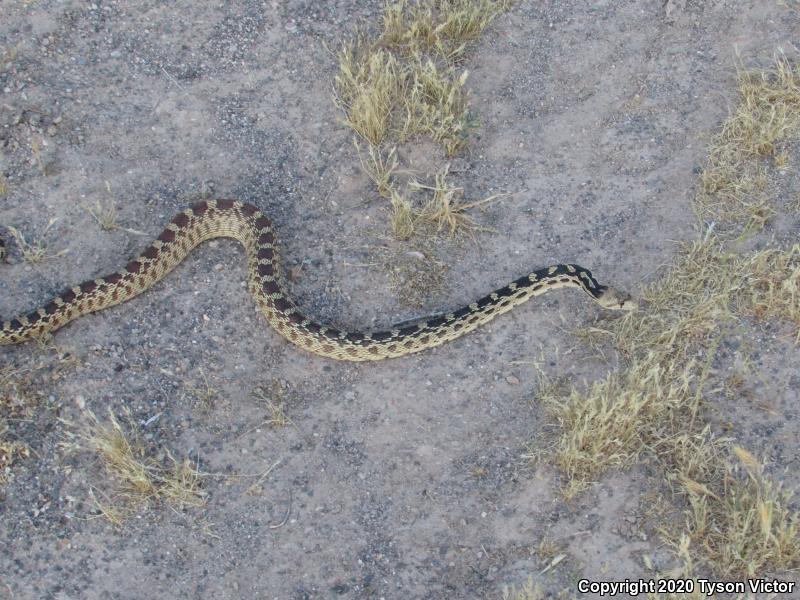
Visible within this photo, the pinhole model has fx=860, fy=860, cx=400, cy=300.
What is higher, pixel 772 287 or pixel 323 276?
pixel 772 287

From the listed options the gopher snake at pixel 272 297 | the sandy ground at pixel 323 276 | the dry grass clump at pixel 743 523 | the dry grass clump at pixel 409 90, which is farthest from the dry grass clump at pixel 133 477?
the dry grass clump at pixel 743 523

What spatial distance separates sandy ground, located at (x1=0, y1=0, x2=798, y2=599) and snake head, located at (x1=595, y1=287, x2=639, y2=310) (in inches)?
9.9

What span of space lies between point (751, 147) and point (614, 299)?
99.6 inches

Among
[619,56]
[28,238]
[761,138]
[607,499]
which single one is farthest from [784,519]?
[28,238]

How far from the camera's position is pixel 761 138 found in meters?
8.55

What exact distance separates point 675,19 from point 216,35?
523 centimetres

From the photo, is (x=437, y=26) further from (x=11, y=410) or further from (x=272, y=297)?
(x=11, y=410)

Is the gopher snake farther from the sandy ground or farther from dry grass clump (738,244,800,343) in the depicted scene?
dry grass clump (738,244,800,343)

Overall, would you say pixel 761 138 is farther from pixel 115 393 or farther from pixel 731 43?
pixel 115 393

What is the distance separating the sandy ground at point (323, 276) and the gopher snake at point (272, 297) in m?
0.16

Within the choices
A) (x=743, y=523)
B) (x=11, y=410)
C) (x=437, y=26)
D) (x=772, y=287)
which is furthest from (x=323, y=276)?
(x=743, y=523)

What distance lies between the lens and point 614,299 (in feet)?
24.7

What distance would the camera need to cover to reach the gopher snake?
7406 millimetres

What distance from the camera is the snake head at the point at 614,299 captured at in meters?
7.50
